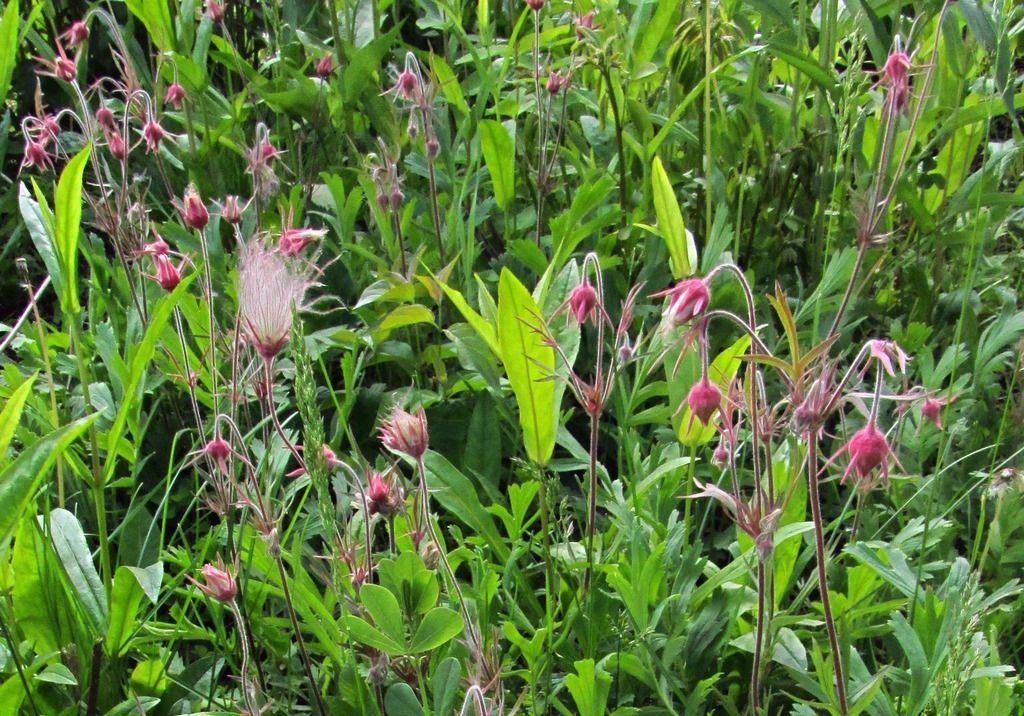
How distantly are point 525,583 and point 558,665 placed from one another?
12 centimetres

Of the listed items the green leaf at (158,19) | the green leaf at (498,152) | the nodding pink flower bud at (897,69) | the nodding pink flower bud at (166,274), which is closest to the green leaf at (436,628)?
the nodding pink flower bud at (166,274)

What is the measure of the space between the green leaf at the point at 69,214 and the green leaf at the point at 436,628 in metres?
0.74

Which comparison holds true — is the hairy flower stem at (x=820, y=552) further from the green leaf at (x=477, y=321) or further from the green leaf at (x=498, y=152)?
the green leaf at (x=498, y=152)

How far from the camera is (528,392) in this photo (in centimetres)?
135

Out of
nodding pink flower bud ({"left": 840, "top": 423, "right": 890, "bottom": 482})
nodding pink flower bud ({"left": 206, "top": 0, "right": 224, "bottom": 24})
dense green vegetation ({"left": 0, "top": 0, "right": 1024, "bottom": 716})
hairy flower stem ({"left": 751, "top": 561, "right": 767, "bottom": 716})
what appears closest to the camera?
nodding pink flower bud ({"left": 840, "top": 423, "right": 890, "bottom": 482})

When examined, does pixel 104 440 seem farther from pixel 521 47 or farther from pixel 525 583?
pixel 521 47

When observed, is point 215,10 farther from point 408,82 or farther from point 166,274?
point 166,274

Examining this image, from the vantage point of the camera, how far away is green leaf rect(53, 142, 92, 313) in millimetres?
1428

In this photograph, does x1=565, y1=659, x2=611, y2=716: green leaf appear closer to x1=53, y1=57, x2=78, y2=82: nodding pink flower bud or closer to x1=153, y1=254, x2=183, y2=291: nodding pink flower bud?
x1=153, y1=254, x2=183, y2=291: nodding pink flower bud

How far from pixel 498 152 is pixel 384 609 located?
3.78 ft

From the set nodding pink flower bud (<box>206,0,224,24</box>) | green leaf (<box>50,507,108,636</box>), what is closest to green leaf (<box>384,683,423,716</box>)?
green leaf (<box>50,507,108,636</box>)

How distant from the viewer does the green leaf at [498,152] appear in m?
2.01

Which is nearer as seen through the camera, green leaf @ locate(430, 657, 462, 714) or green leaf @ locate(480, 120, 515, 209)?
green leaf @ locate(430, 657, 462, 714)

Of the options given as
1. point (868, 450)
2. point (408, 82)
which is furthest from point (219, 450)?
point (408, 82)
